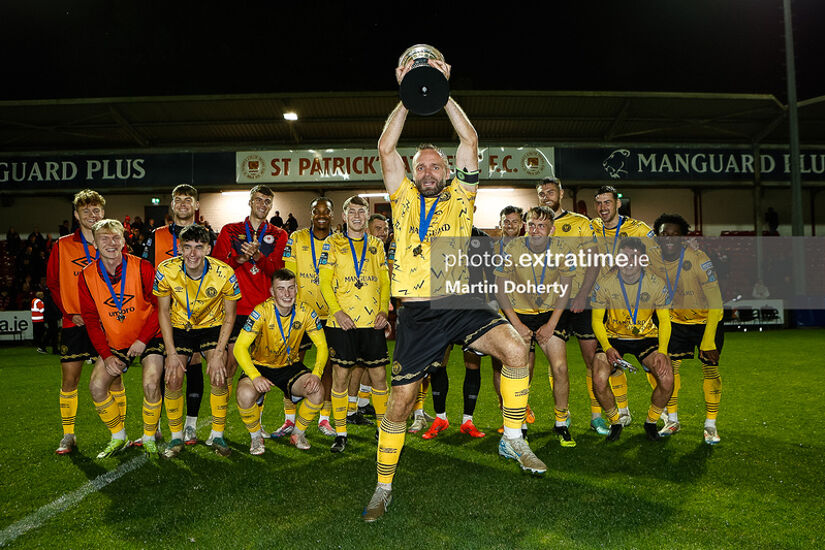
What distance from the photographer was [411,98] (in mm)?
3285

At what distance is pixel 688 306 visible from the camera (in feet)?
18.0

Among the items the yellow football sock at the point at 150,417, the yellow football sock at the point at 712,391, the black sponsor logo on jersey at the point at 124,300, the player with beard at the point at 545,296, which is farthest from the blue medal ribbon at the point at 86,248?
the yellow football sock at the point at 712,391

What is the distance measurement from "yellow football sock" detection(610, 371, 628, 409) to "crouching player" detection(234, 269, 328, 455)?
2741 millimetres

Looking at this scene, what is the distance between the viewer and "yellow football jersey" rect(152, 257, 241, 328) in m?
4.89

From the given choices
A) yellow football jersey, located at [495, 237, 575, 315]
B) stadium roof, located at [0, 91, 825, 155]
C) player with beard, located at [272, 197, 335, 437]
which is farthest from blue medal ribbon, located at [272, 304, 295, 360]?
stadium roof, located at [0, 91, 825, 155]

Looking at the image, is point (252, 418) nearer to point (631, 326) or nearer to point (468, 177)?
point (468, 177)

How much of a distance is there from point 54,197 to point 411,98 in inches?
878

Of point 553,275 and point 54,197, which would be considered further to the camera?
point 54,197

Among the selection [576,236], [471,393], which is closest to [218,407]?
[471,393]

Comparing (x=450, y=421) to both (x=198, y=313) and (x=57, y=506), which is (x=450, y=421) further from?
(x=57, y=506)

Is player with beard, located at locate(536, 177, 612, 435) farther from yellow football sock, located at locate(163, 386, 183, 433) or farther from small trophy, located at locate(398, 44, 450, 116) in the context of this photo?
yellow football sock, located at locate(163, 386, 183, 433)

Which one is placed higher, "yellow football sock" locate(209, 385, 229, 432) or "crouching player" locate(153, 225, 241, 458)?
"crouching player" locate(153, 225, 241, 458)

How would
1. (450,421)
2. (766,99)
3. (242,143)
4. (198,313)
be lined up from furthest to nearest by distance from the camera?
(242,143)
(766,99)
(450,421)
(198,313)

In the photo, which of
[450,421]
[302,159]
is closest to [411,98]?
[450,421]
